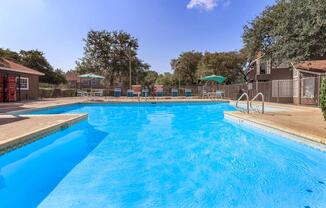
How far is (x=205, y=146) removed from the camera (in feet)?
20.6

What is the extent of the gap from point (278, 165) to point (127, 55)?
104 feet

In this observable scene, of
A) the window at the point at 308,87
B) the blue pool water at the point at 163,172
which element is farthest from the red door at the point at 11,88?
the window at the point at 308,87

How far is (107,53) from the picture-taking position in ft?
112

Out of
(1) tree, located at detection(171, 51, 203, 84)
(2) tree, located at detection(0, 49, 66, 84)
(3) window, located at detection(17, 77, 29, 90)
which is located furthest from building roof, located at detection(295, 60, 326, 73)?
(2) tree, located at detection(0, 49, 66, 84)

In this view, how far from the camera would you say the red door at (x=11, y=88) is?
1516 cm

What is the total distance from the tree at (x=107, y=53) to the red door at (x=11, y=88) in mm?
18464

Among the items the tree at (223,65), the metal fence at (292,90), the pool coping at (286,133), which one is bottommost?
the pool coping at (286,133)

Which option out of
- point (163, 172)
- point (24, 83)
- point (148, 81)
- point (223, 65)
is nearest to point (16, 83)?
point (24, 83)

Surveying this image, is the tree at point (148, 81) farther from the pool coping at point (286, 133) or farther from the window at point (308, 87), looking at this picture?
the pool coping at point (286, 133)

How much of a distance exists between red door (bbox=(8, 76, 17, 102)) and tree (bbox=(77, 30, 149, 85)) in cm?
1846

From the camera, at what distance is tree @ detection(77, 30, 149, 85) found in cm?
3394

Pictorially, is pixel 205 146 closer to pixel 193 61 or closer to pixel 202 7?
pixel 202 7

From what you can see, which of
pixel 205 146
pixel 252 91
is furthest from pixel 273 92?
pixel 205 146

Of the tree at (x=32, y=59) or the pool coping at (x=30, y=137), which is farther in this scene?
the tree at (x=32, y=59)
